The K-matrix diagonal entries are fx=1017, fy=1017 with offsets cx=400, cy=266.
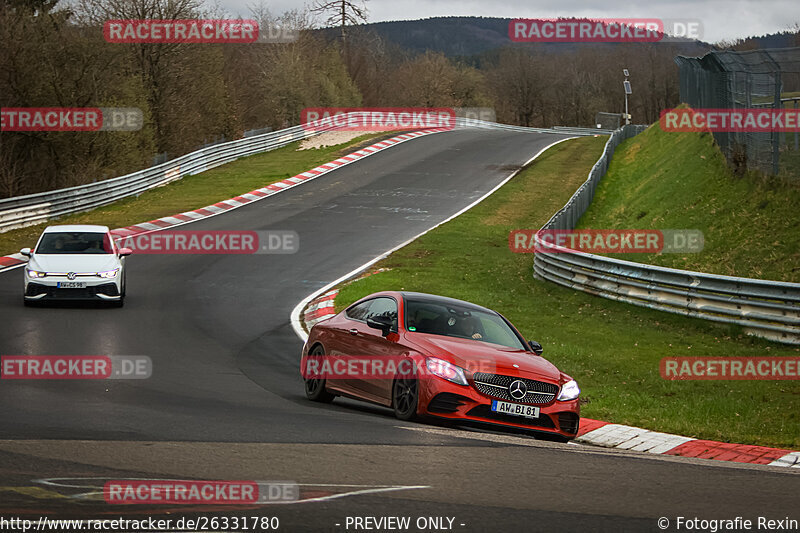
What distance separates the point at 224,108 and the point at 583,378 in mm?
52770

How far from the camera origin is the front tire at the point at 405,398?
1030 centimetres

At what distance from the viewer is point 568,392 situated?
10.5m

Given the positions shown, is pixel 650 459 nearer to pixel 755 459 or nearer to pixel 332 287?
pixel 755 459

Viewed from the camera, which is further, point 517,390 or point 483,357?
point 483,357

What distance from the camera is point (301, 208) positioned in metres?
35.5

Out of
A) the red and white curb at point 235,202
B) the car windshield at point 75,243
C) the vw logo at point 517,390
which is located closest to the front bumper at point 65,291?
the car windshield at point 75,243

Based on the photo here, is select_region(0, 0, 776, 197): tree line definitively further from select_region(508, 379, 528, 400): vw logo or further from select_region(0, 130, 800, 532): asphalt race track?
select_region(508, 379, 528, 400): vw logo

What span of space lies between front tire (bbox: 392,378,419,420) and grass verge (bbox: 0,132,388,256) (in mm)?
18816

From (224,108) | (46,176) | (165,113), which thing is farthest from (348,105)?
(46,176)

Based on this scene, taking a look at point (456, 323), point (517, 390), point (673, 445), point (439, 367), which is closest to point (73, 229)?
point (456, 323)

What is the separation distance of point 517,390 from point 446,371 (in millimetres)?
751

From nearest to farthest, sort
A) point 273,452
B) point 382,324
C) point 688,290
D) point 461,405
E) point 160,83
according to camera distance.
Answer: point 273,452, point 461,405, point 382,324, point 688,290, point 160,83

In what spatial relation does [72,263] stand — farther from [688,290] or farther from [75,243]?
[688,290]

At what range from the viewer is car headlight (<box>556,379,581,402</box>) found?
412 inches
